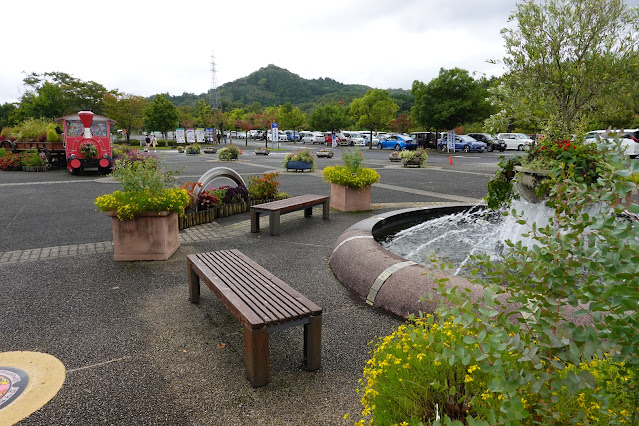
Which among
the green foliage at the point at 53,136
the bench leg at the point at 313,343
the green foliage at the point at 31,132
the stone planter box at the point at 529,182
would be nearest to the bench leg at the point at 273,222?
the stone planter box at the point at 529,182

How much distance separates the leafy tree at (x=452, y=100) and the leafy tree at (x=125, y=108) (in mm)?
29714

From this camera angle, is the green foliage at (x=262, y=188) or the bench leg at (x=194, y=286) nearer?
the bench leg at (x=194, y=286)

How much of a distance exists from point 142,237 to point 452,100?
3706 cm

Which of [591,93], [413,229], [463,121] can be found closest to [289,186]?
[413,229]

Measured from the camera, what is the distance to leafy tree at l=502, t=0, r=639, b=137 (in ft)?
23.4

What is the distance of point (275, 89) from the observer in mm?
125250

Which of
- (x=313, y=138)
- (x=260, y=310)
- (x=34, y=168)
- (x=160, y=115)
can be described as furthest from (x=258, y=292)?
(x=160, y=115)

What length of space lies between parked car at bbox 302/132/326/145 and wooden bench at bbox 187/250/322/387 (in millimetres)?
47531

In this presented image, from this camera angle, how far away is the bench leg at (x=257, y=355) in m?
2.90

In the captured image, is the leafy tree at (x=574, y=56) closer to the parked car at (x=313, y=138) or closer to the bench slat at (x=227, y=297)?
the bench slat at (x=227, y=297)

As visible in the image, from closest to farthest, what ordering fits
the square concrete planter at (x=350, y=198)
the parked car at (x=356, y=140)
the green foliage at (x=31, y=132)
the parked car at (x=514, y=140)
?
A: the square concrete planter at (x=350, y=198) < the green foliage at (x=31, y=132) < the parked car at (x=514, y=140) < the parked car at (x=356, y=140)

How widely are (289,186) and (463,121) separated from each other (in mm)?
29924

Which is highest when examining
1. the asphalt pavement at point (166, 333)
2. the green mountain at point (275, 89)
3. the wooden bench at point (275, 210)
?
the green mountain at point (275, 89)

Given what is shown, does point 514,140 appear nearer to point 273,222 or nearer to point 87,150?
point 87,150
